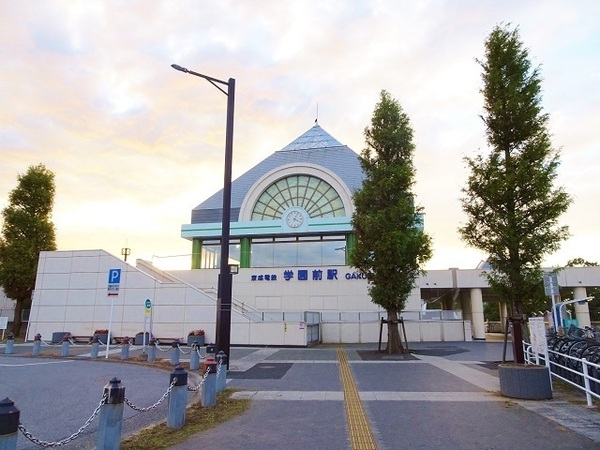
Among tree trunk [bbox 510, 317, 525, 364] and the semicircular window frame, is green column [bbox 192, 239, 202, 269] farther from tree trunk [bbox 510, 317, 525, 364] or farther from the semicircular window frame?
tree trunk [bbox 510, 317, 525, 364]

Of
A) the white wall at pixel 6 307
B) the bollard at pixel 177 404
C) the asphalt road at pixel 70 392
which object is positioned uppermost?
the white wall at pixel 6 307

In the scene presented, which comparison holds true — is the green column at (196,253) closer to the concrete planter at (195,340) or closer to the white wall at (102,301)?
the white wall at (102,301)

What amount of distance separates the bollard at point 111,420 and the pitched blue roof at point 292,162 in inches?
1257

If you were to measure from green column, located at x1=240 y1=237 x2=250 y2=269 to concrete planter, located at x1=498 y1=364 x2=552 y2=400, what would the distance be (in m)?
27.3

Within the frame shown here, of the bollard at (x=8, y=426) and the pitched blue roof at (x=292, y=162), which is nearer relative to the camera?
the bollard at (x=8, y=426)

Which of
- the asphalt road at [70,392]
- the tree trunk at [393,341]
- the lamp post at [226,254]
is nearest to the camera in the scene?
the asphalt road at [70,392]

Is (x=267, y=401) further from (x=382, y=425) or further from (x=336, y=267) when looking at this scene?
(x=336, y=267)

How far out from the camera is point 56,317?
28.0m

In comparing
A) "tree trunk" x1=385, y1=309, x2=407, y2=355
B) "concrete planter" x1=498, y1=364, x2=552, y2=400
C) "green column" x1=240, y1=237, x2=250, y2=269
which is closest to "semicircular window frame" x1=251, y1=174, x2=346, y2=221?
"green column" x1=240, y1=237, x2=250, y2=269

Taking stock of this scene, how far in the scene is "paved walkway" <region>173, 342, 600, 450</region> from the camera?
232 inches

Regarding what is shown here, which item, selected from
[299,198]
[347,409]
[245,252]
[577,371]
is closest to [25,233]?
[245,252]

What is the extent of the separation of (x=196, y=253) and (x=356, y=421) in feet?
104

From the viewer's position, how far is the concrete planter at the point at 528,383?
8.84 meters

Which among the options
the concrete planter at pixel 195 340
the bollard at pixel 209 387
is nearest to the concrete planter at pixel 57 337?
the concrete planter at pixel 195 340
